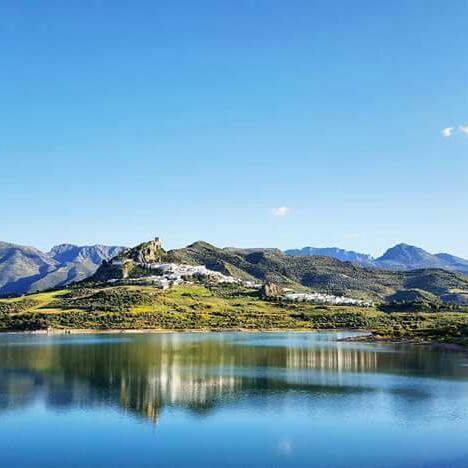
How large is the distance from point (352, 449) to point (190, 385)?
96.0 feet

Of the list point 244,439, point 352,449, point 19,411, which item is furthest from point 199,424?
point 19,411

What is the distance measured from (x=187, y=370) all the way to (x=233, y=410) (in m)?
26.9

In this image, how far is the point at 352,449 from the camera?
41594 millimetres

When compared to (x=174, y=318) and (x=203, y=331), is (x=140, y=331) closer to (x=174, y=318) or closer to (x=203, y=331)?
(x=203, y=331)

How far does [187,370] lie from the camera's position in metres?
80.1

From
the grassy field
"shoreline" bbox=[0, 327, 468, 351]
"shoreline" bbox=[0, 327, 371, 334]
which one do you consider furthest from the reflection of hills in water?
the grassy field

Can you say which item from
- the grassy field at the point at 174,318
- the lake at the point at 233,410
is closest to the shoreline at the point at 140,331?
the grassy field at the point at 174,318

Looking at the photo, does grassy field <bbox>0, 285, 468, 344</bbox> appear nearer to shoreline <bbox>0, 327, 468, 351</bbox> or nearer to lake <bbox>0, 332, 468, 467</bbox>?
shoreline <bbox>0, 327, 468, 351</bbox>

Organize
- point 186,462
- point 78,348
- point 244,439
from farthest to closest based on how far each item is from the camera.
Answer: point 78,348
point 244,439
point 186,462

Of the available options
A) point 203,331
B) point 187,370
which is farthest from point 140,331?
point 187,370

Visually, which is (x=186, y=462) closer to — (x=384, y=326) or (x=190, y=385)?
(x=190, y=385)

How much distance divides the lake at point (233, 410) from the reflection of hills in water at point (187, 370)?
0.22 meters

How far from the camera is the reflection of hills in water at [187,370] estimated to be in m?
60.9

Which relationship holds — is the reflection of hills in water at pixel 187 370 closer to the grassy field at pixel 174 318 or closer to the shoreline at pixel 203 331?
the shoreline at pixel 203 331
